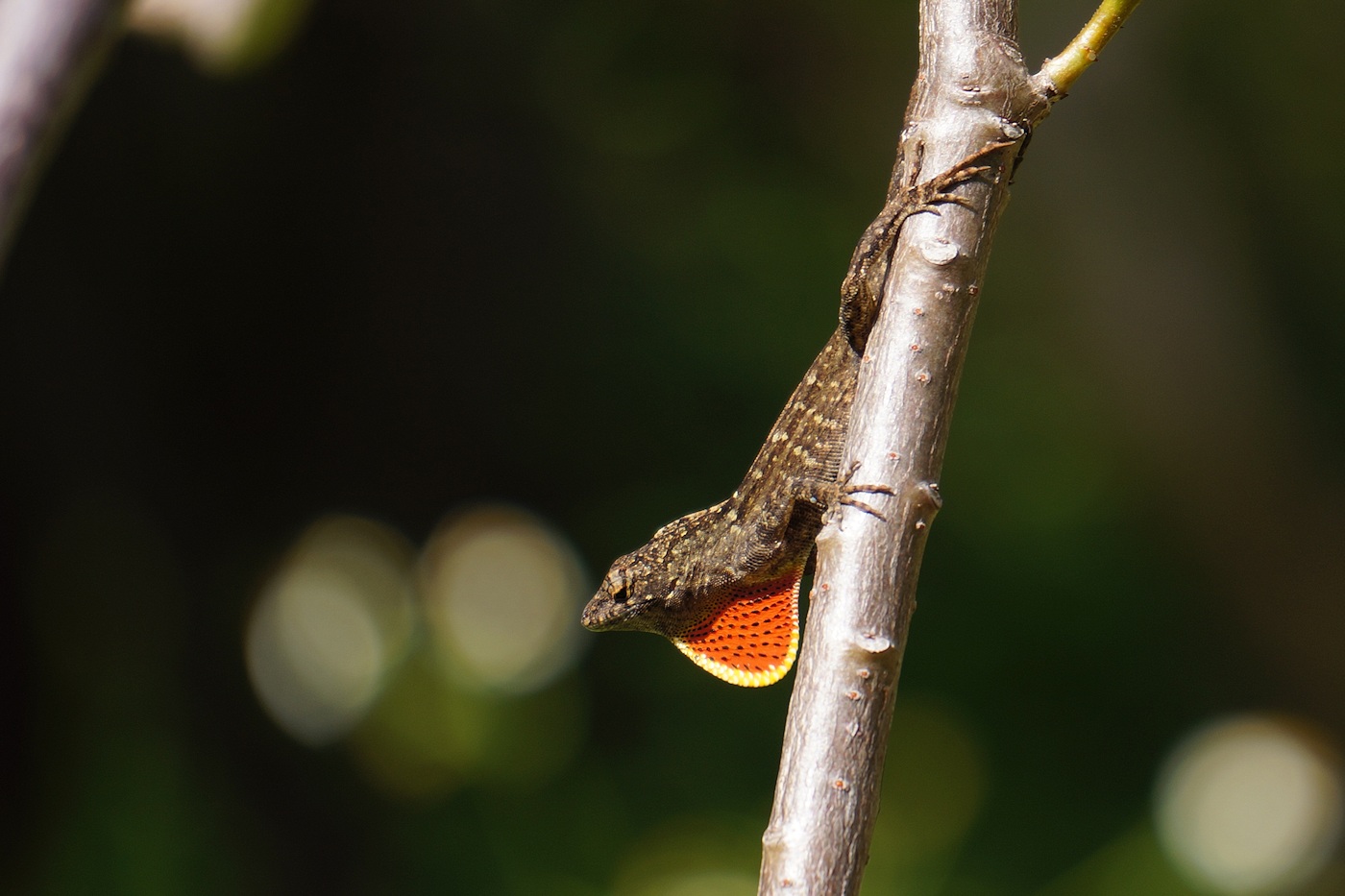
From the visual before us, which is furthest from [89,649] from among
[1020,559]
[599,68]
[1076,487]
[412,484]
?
[1076,487]

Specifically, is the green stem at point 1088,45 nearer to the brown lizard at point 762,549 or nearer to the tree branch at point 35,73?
the brown lizard at point 762,549

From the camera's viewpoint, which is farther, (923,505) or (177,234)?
(177,234)

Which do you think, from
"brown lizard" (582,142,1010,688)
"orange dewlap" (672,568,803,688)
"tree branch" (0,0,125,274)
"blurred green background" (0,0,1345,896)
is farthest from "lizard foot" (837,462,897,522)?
"blurred green background" (0,0,1345,896)

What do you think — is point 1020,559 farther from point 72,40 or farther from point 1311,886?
point 72,40

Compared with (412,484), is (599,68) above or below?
above

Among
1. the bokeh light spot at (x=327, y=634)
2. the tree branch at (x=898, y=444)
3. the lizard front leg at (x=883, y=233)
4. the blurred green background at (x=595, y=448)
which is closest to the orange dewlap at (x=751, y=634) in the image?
the lizard front leg at (x=883, y=233)

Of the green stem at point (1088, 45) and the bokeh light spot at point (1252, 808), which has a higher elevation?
the green stem at point (1088, 45)

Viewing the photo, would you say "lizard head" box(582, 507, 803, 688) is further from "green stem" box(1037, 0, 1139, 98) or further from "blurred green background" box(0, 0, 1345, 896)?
"blurred green background" box(0, 0, 1345, 896)
